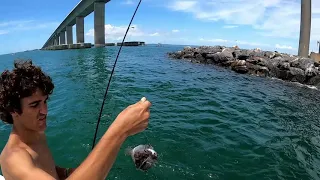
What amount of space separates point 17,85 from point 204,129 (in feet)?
25.8

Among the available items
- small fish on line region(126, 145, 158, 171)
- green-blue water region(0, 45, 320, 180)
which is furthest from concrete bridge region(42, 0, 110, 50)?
small fish on line region(126, 145, 158, 171)

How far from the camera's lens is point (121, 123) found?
6.60ft

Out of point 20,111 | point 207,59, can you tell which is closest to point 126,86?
point 20,111

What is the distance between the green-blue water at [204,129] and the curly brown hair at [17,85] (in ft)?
13.5

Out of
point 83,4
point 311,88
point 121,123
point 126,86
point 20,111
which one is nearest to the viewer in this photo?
point 121,123

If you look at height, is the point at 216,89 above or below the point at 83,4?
below

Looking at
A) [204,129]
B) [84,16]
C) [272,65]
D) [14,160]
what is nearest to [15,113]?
[14,160]

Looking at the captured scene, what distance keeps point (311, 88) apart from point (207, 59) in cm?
1527

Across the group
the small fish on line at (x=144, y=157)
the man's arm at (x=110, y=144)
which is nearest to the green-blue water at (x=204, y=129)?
the small fish on line at (x=144, y=157)

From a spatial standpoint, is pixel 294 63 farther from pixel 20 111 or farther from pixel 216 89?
pixel 20 111

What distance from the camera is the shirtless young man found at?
193 cm

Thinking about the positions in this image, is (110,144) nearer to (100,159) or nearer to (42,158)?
(100,159)

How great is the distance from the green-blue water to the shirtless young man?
3865mm

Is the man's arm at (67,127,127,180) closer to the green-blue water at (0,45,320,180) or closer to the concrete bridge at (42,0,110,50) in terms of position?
the green-blue water at (0,45,320,180)
